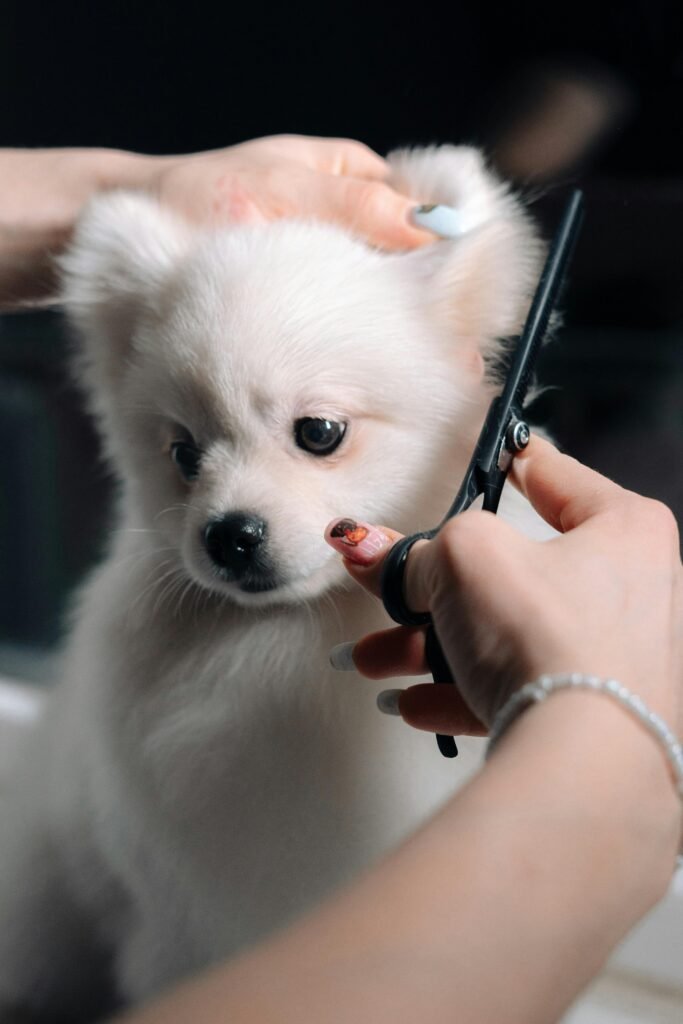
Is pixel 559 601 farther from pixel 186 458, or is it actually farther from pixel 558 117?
pixel 558 117

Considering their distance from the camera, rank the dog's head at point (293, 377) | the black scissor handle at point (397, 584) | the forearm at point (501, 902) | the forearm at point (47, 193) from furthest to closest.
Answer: the forearm at point (47, 193), the dog's head at point (293, 377), the black scissor handle at point (397, 584), the forearm at point (501, 902)

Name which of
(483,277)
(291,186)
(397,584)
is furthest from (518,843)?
(291,186)

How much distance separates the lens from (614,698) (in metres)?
0.31

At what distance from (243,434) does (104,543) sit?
1.01ft

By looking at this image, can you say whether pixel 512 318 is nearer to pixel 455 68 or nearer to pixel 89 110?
pixel 455 68

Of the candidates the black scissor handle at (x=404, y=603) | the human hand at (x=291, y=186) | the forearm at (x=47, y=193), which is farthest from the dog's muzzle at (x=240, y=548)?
the forearm at (x=47, y=193)

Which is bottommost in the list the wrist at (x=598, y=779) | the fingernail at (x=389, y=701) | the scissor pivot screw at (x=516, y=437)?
the fingernail at (x=389, y=701)

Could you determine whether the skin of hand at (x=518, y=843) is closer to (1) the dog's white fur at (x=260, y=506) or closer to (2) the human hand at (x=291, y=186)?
(1) the dog's white fur at (x=260, y=506)

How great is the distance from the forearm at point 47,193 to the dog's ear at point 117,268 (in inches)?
2.9

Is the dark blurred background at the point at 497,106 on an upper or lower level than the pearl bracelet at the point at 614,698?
upper

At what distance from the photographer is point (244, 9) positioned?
680 mm

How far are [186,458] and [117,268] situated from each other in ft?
0.43

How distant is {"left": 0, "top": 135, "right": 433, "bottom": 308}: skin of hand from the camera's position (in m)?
0.58

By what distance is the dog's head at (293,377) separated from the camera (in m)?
0.49
